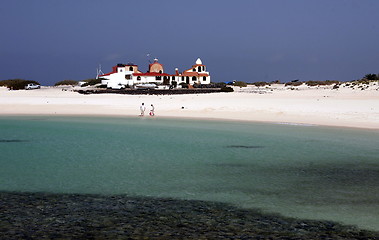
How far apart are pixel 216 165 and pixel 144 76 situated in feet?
282

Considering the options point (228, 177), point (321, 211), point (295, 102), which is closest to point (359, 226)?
point (321, 211)

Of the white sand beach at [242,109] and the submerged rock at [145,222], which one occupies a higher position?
the white sand beach at [242,109]

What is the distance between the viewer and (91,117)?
144 ft

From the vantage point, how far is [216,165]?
19250mm

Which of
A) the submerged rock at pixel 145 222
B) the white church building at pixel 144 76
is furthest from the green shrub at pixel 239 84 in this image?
the submerged rock at pixel 145 222

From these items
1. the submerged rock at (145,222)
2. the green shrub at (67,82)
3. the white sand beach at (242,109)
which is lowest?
the submerged rock at (145,222)

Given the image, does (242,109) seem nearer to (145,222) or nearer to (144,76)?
(145,222)

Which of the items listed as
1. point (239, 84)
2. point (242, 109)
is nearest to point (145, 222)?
point (242, 109)

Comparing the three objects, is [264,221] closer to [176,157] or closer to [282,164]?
[282,164]

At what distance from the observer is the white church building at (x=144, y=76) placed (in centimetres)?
10281

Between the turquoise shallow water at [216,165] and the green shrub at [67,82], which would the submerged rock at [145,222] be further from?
the green shrub at [67,82]

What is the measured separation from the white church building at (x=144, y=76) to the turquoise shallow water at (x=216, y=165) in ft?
229

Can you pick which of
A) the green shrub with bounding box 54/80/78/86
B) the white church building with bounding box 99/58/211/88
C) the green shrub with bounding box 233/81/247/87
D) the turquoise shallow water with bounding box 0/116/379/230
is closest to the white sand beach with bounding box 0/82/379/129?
the turquoise shallow water with bounding box 0/116/379/230

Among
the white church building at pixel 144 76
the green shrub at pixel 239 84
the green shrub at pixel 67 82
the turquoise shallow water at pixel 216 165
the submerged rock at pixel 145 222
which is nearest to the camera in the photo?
the submerged rock at pixel 145 222
